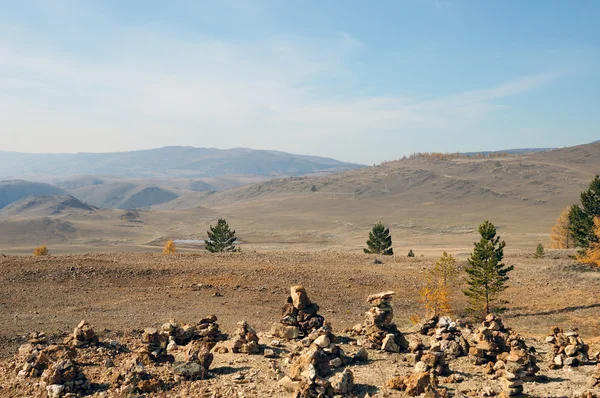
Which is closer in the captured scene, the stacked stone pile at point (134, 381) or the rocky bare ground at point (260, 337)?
the stacked stone pile at point (134, 381)

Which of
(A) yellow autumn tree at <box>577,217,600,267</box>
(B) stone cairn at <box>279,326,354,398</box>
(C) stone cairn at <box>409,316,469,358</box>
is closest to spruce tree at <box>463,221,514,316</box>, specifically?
(C) stone cairn at <box>409,316,469,358</box>

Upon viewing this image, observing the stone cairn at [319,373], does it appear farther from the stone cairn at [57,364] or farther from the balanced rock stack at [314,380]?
the stone cairn at [57,364]

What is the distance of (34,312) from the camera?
25.1 metres

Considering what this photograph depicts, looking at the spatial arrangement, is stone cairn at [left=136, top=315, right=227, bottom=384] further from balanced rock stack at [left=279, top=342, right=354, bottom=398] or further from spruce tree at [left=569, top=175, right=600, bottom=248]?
spruce tree at [left=569, top=175, right=600, bottom=248]

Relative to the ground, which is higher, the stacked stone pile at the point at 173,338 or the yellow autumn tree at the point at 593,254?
the yellow autumn tree at the point at 593,254

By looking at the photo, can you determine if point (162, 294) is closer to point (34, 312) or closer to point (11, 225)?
point (34, 312)

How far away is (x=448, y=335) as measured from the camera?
62.5ft

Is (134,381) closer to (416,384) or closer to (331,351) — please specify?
(331,351)

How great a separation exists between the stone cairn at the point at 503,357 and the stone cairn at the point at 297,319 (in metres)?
6.79

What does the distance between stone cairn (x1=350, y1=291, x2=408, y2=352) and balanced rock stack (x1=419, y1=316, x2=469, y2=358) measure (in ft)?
5.18

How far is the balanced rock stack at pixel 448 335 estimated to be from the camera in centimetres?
1809

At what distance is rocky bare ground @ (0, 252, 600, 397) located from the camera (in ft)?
49.0

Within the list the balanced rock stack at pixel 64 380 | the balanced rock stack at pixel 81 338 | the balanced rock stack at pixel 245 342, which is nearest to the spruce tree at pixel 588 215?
the balanced rock stack at pixel 245 342

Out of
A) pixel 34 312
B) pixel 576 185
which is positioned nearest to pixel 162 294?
pixel 34 312
